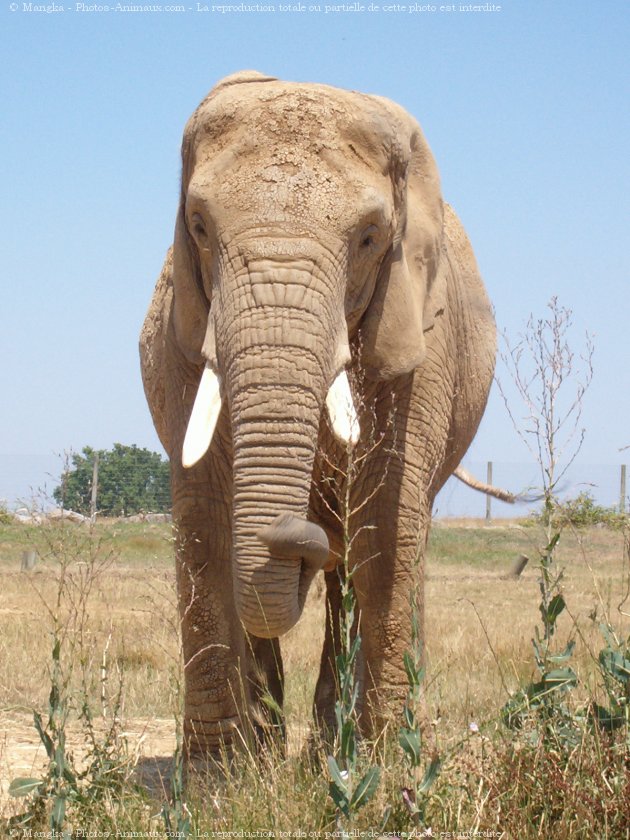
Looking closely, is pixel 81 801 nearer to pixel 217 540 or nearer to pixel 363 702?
pixel 217 540

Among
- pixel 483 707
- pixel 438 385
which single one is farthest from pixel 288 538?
pixel 483 707

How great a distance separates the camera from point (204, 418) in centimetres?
505

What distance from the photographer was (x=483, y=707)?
7.01m

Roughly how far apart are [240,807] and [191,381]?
77.9 inches

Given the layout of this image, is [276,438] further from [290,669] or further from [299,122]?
[290,669]

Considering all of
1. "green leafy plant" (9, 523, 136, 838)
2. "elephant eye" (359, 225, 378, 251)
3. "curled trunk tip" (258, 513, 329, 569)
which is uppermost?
"elephant eye" (359, 225, 378, 251)

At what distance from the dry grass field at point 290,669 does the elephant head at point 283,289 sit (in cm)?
48

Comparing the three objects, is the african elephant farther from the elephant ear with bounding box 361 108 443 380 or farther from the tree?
the tree

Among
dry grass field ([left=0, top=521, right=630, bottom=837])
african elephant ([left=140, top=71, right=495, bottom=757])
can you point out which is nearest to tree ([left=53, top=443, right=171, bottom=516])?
dry grass field ([left=0, top=521, right=630, bottom=837])

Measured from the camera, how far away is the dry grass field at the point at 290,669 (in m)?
4.22

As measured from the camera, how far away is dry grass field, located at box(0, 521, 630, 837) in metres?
4.22

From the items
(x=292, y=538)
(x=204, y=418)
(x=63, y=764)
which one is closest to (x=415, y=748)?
(x=292, y=538)

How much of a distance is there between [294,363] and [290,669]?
4.96m

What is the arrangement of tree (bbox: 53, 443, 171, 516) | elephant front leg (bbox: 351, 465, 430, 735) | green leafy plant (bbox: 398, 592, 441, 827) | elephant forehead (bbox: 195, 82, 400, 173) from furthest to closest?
1. tree (bbox: 53, 443, 171, 516)
2. elephant front leg (bbox: 351, 465, 430, 735)
3. elephant forehead (bbox: 195, 82, 400, 173)
4. green leafy plant (bbox: 398, 592, 441, 827)
